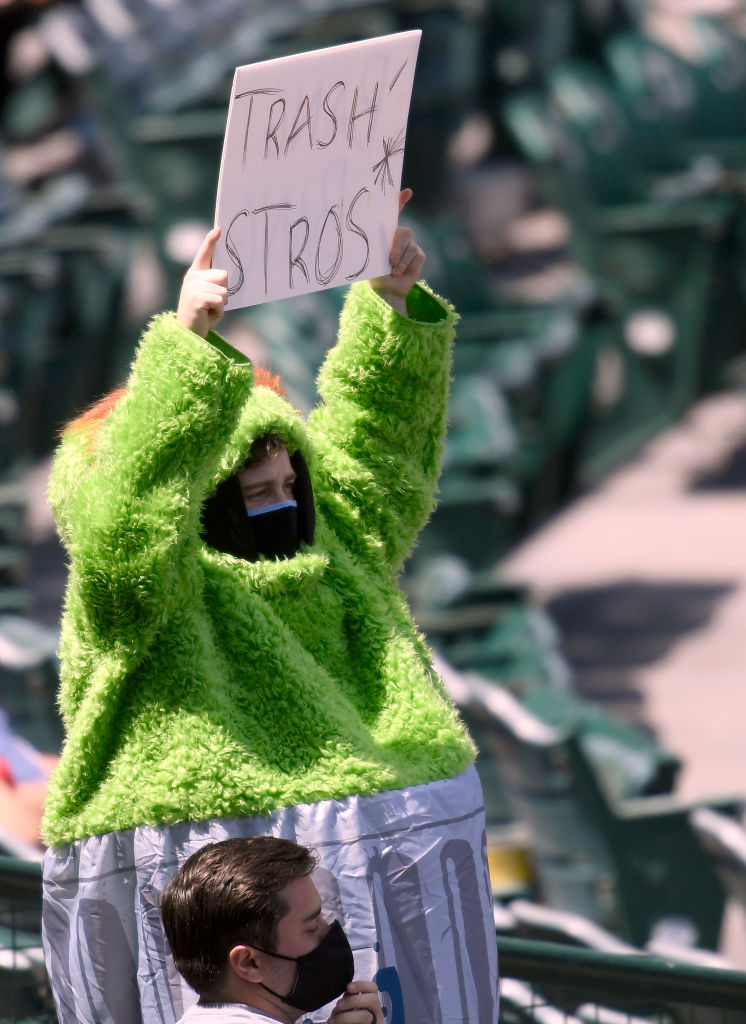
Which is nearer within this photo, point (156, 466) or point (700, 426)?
point (156, 466)

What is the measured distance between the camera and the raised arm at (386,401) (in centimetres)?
213

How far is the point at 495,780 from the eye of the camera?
16.4 feet

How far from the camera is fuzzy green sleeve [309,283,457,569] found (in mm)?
2137

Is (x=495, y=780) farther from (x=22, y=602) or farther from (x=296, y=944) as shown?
(x=296, y=944)

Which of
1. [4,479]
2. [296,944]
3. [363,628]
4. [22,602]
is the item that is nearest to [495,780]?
[22,602]

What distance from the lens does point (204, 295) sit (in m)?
1.83

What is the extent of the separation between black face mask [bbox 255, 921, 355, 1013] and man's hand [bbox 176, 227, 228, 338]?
719mm

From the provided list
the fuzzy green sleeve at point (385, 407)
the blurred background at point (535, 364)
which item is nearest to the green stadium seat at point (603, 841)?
the blurred background at point (535, 364)

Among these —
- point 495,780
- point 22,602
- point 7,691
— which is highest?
point 22,602

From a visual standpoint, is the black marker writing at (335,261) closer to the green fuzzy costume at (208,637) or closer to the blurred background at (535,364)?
the green fuzzy costume at (208,637)

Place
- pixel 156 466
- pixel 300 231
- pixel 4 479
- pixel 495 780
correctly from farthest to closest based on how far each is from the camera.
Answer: pixel 4 479
pixel 495 780
pixel 300 231
pixel 156 466

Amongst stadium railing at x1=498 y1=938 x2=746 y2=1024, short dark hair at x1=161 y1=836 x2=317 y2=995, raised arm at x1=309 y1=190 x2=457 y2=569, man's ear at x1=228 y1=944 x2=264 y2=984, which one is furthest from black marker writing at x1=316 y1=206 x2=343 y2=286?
stadium railing at x1=498 y1=938 x2=746 y2=1024

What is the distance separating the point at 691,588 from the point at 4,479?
4176mm

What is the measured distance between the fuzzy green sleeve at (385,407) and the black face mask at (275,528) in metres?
0.16
